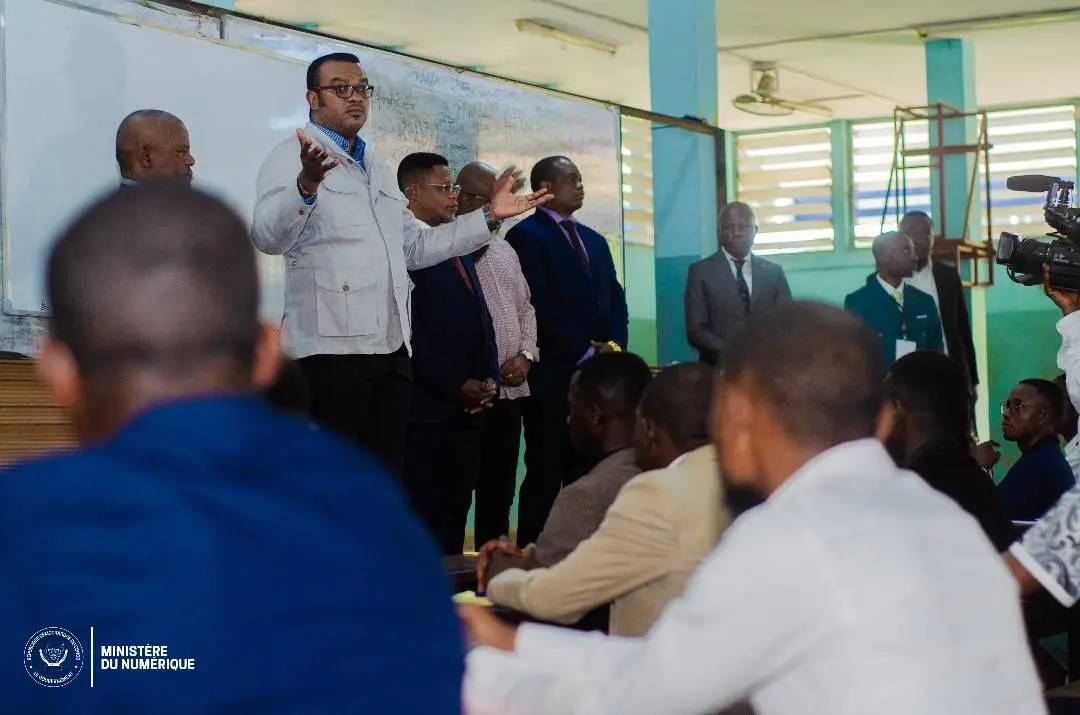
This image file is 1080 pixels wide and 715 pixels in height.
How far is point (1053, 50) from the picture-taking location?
36.8ft

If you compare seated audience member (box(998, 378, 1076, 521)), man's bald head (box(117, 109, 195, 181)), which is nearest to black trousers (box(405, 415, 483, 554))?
man's bald head (box(117, 109, 195, 181))

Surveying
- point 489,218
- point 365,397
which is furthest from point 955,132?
point 365,397

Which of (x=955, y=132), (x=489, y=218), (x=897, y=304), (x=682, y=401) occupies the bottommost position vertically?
(x=682, y=401)

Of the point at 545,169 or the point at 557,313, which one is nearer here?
the point at 557,313

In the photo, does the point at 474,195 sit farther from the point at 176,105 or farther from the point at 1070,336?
the point at 1070,336

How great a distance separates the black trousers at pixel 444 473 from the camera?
510 cm

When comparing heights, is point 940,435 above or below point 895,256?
below

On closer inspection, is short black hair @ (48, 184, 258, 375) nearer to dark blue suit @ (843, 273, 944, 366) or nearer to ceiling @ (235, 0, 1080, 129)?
dark blue suit @ (843, 273, 944, 366)

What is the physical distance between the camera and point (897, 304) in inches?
288

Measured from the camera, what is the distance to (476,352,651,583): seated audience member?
2908 mm

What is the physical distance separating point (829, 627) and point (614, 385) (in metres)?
2.06

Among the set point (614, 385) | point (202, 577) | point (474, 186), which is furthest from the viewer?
point (474, 186)

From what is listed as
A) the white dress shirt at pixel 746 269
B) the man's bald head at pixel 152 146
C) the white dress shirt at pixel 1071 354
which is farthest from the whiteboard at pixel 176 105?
the white dress shirt at pixel 1071 354

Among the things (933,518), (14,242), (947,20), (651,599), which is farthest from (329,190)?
(947,20)
